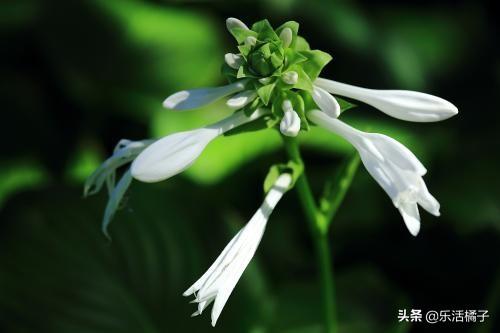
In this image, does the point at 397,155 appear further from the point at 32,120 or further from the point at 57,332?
the point at 32,120

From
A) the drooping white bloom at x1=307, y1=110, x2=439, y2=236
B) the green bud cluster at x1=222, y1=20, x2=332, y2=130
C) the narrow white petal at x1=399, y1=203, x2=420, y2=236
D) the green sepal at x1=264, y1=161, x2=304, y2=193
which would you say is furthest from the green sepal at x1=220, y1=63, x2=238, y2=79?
the narrow white petal at x1=399, y1=203, x2=420, y2=236

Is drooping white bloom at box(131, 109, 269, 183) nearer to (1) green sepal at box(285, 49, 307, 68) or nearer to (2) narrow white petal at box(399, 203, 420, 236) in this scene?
(1) green sepal at box(285, 49, 307, 68)

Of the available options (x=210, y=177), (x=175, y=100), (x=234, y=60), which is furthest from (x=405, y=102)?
Result: (x=210, y=177)

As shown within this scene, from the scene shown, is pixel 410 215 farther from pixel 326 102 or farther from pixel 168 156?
pixel 168 156

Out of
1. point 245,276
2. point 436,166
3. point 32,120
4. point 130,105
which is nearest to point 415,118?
point 245,276

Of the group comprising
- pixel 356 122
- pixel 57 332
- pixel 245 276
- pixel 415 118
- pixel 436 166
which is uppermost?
pixel 356 122

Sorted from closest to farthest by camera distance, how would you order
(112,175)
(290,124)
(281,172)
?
(290,124), (281,172), (112,175)

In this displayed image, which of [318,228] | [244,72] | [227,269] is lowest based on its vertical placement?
[227,269]
